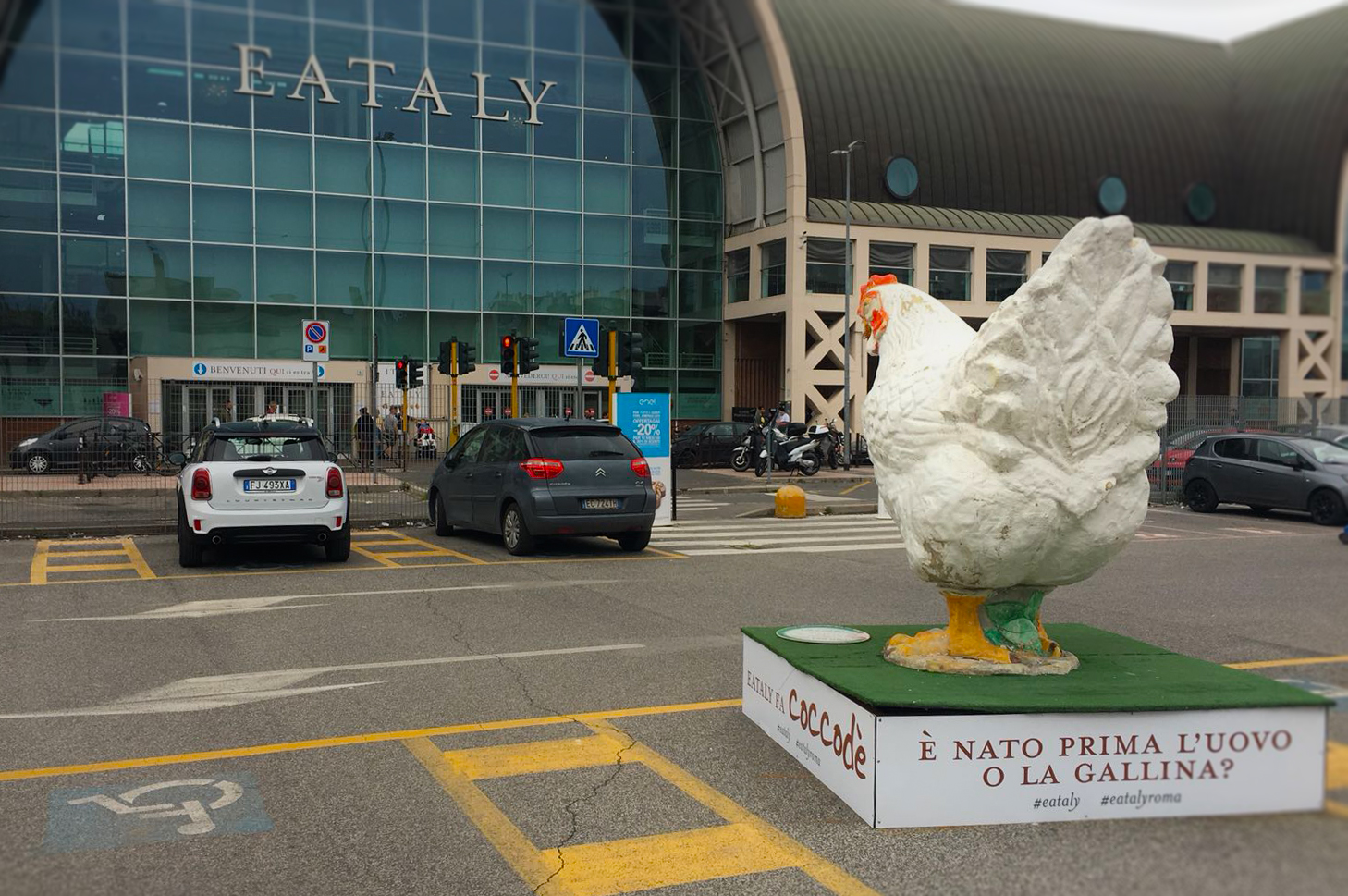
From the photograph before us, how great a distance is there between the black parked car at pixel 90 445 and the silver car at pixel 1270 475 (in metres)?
20.0

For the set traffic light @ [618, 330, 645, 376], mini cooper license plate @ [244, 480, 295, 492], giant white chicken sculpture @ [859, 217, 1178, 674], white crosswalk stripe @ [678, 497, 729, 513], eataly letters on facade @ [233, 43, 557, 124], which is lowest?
white crosswalk stripe @ [678, 497, 729, 513]

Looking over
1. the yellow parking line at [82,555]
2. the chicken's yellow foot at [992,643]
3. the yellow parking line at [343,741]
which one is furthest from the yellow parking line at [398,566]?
the chicken's yellow foot at [992,643]

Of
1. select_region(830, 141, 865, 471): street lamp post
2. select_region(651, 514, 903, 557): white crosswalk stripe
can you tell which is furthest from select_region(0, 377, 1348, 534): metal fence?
select_region(830, 141, 865, 471): street lamp post

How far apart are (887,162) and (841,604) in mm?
36181

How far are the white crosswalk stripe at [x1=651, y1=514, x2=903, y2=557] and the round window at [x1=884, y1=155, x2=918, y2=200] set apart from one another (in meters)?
26.6

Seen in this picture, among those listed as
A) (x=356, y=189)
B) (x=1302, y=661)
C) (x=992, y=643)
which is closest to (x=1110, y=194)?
(x=356, y=189)

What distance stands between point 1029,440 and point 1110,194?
47.2 m

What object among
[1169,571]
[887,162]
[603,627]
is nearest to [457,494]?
[603,627]

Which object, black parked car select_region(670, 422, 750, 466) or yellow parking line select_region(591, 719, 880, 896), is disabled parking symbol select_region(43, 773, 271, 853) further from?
black parked car select_region(670, 422, 750, 466)

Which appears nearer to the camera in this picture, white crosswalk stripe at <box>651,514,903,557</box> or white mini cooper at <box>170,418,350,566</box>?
white mini cooper at <box>170,418,350,566</box>

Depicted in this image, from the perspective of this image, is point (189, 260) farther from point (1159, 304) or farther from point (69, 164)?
point (1159, 304)

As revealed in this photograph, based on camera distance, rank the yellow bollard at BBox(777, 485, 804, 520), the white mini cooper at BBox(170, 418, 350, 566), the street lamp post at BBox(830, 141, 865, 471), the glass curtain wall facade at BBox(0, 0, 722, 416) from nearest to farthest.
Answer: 1. the white mini cooper at BBox(170, 418, 350, 566)
2. the yellow bollard at BBox(777, 485, 804, 520)
3. the street lamp post at BBox(830, 141, 865, 471)
4. the glass curtain wall facade at BBox(0, 0, 722, 416)

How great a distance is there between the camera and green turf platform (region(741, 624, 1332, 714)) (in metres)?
4.23

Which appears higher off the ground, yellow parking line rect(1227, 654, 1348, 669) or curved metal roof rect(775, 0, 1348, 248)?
curved metal roof rect(775, 0, 1348, 248)
